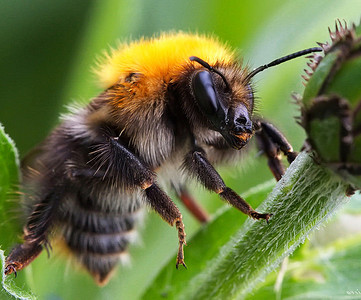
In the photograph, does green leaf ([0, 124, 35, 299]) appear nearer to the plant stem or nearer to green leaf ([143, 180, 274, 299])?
green leaf ([143, 180, 274, 299])

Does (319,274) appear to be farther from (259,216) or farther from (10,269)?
(10,269)

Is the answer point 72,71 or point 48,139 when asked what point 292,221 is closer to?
point 48,139

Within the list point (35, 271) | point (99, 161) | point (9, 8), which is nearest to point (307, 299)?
point (99, 161)

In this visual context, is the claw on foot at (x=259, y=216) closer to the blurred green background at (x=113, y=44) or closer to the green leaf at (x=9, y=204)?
the green leaf at (x=9, y=204)

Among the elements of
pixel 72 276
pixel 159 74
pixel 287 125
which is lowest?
pixel 72 276

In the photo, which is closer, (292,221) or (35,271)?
(292,221)

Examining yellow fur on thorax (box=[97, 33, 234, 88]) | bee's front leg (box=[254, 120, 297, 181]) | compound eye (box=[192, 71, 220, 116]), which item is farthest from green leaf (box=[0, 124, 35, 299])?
bee's front leg (box=[254, 120, 297, 181])
